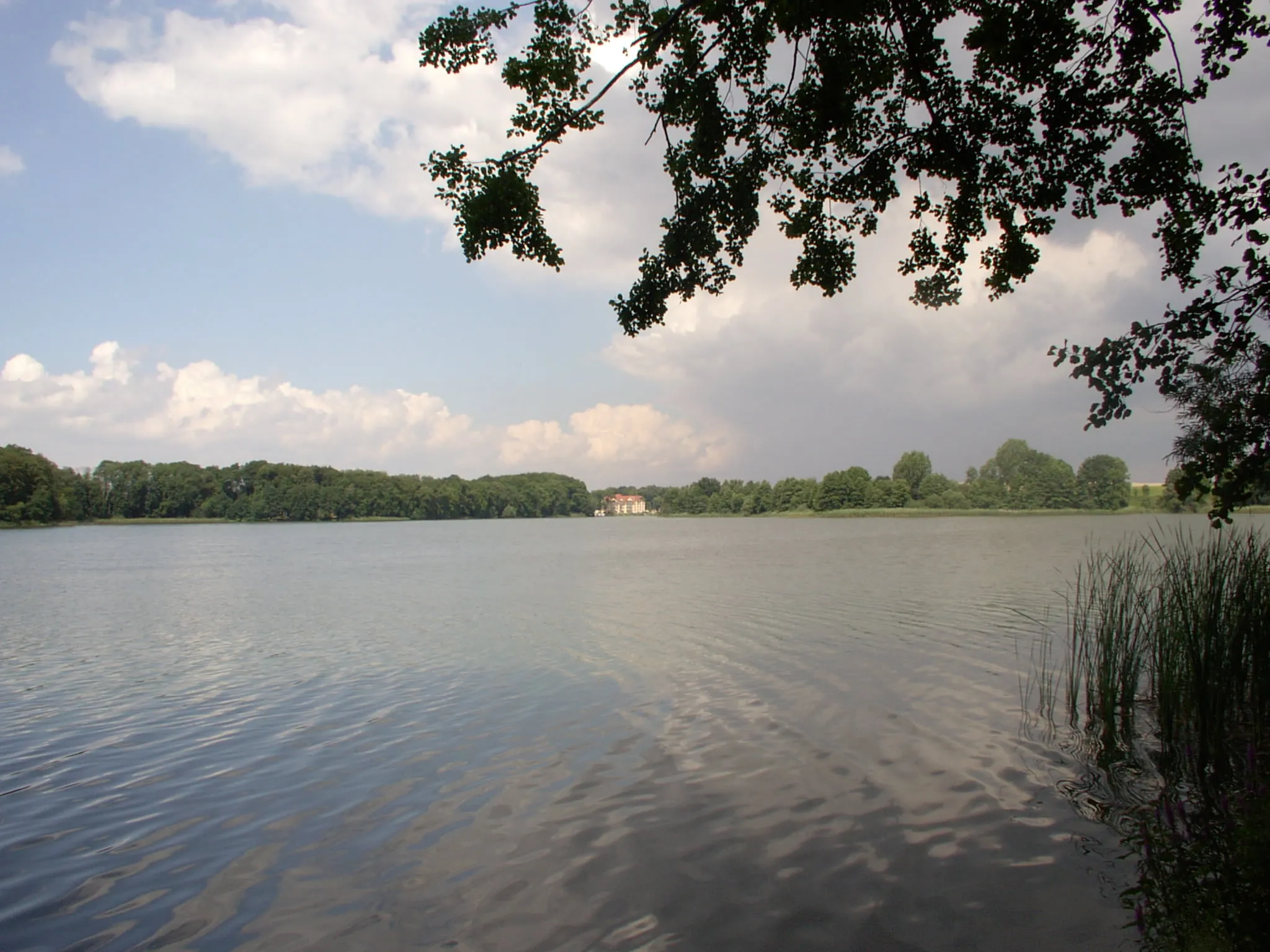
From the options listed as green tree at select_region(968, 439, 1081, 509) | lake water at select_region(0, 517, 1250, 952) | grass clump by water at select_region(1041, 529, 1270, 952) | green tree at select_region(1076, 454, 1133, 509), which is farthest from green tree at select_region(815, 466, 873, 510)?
grass clump by water at select_region(1041, 529, 1270, 952)

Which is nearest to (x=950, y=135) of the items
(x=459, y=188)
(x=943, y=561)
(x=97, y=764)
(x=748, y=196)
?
(x=748, y=196)

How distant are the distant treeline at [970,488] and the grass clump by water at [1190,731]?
12368 centimetres

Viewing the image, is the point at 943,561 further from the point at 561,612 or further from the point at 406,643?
the point at 406,643

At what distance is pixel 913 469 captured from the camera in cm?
14612

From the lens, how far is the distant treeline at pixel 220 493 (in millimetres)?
106000

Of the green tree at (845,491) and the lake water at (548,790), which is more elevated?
the green tree at (845,491)

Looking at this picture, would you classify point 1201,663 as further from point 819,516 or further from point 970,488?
point 970,488

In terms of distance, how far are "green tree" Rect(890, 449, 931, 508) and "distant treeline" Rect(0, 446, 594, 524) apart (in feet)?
287

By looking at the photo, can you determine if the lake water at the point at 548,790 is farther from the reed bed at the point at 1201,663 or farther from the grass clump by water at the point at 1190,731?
the reed bed at the point at 1201,663

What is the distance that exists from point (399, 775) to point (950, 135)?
25.8 feet

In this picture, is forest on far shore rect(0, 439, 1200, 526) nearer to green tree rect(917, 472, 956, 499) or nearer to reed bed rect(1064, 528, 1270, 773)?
green tree rect(917, 472, 956, 499)

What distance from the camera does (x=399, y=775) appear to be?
748cm

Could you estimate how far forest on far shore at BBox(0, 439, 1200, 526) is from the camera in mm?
114312

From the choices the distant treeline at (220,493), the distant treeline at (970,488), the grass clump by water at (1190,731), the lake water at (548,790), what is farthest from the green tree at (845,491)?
the grass clump by water at (1190,731)
